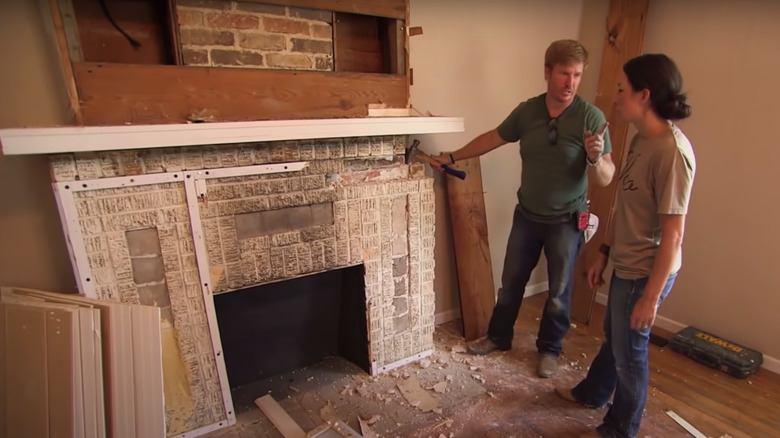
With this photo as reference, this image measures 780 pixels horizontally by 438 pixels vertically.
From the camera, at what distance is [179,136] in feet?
4.42

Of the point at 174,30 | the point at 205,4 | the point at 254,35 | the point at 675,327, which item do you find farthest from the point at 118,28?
the point at 675,327

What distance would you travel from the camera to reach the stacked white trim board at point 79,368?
126 cm

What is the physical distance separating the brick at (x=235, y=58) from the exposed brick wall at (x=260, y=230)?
0.67ft

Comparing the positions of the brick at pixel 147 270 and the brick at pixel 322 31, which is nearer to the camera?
the brick at pixel 147 270

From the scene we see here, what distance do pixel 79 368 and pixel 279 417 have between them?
0.80 metres

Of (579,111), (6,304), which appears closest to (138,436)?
(6,304)

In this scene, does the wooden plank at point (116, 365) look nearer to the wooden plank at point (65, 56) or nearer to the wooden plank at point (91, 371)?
the wooden plank at point (91, 371)

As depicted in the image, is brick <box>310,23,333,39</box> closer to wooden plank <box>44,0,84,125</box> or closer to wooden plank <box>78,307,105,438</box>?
wooden plank <box>44,0,84,125</box>

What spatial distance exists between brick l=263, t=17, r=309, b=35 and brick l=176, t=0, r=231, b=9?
150 millimetres

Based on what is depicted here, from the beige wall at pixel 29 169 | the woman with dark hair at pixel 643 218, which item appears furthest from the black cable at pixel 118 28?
the woman with dark hair at pixel 643 218

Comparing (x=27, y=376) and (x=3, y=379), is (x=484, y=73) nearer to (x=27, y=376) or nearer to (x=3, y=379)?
(x=27, y=376)

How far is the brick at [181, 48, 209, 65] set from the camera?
148 cm

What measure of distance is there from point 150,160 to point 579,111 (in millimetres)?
1675

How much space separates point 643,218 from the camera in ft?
4.46
